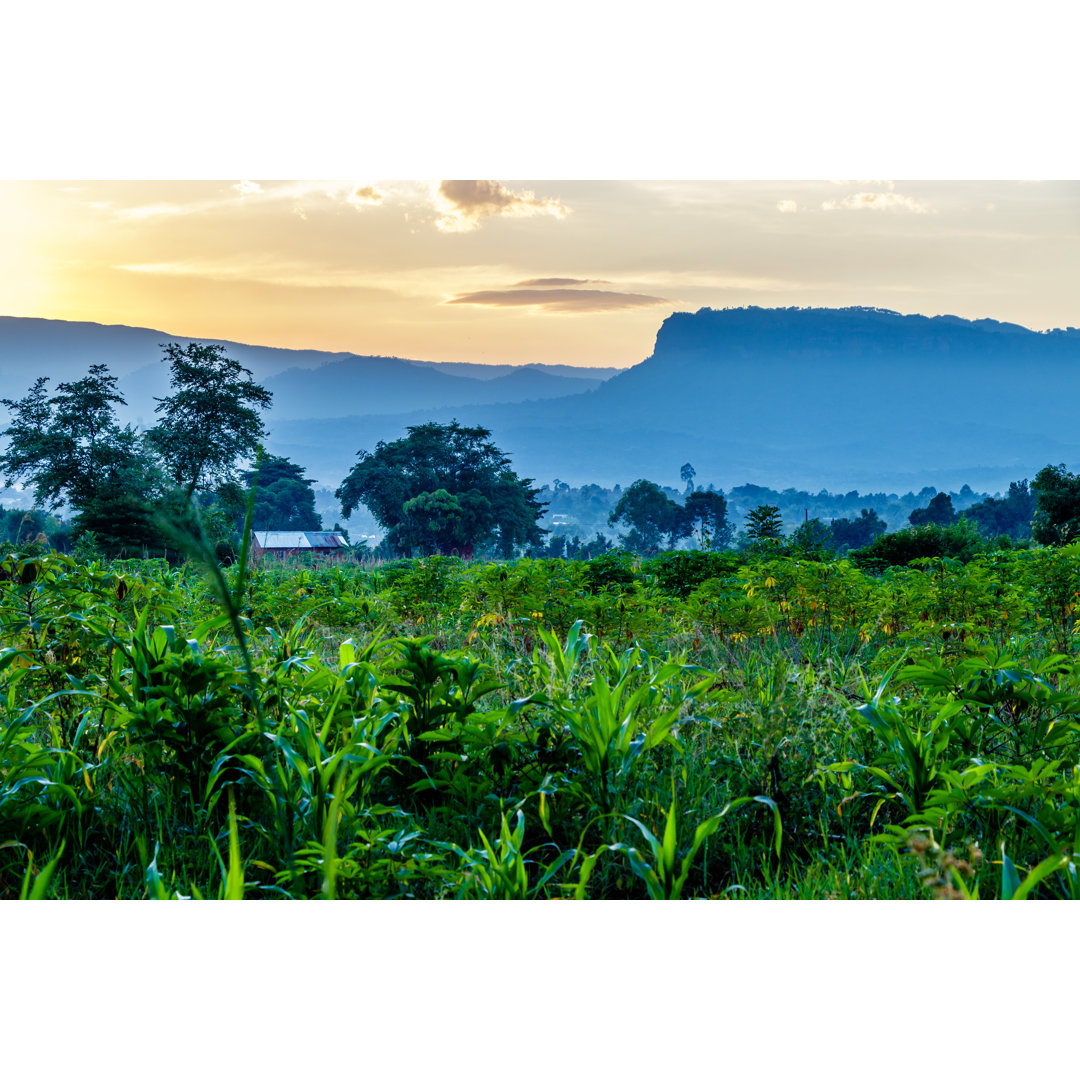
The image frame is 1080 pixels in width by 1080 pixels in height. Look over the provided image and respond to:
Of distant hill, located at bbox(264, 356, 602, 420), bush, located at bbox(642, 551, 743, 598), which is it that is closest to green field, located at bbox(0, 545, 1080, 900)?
bush, located at bbox(642, 551, 743, 598)

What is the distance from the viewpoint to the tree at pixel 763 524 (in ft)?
16.5

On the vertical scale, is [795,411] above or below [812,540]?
above

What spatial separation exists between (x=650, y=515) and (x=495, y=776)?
75.2ft

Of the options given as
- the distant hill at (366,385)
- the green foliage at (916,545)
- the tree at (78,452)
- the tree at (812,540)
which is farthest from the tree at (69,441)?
the green foliage at (916,545)

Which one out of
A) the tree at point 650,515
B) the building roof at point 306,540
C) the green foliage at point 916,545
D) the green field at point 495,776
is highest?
the green field at point 495,776

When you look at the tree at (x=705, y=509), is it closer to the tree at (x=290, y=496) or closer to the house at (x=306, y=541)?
the tree at (x=290, y=496)

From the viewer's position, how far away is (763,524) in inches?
202

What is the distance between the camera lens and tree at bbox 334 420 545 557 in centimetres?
1880

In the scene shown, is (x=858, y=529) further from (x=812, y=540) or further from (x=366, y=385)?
(x=812, y=540)

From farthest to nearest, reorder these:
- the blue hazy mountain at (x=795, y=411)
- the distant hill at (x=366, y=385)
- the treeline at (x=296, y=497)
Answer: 1. the blue hazy mountain at (x=795, y=411)
2. the distant hill at (x=366, y=385)
3. the treeline at (x=296, y=497)

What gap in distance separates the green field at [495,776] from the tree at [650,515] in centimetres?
2142

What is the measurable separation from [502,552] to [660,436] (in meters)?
20.5

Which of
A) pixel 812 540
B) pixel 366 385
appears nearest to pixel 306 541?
pixel 366 385
